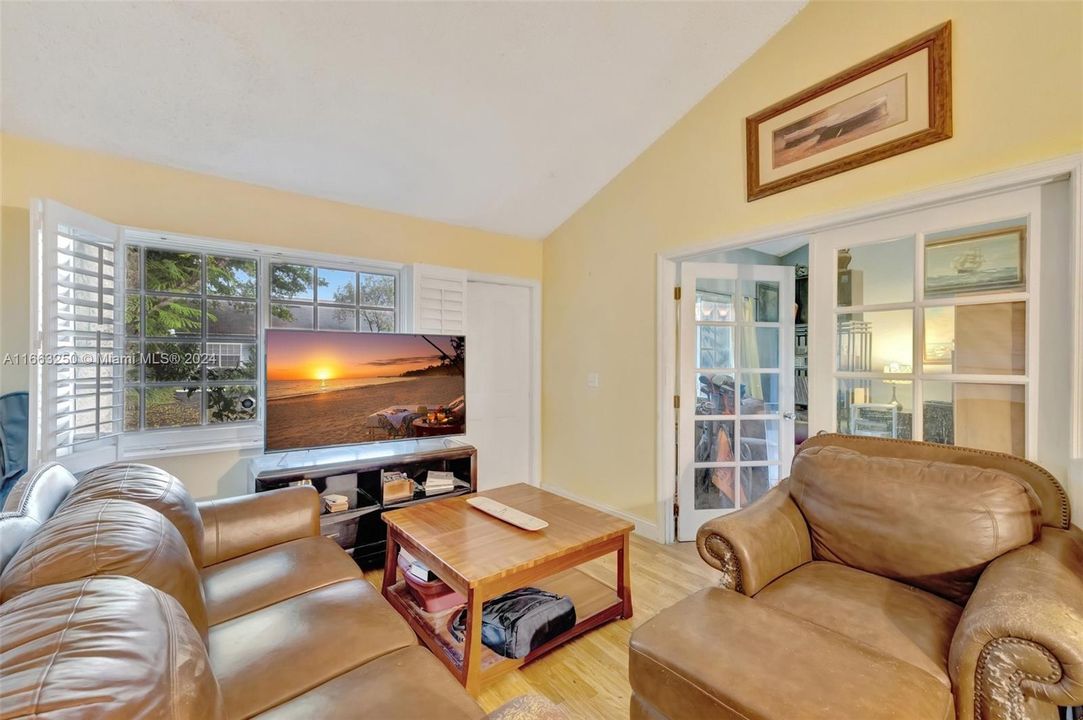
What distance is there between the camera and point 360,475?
2.60 meters

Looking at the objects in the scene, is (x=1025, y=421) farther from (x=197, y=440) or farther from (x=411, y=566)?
(x=197, y=440)

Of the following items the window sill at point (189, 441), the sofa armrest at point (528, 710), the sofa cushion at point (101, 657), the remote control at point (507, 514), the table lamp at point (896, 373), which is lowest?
the remote control at point (507, 514)

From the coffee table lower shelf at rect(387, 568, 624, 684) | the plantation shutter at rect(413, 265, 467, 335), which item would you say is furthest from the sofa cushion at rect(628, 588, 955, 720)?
the plantation shutter at rect(413, 265, 467, 335)

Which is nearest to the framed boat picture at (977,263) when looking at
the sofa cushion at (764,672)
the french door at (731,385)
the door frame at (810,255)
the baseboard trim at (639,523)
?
the door frame at (810,255)

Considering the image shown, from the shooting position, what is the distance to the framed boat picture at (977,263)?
168 cm

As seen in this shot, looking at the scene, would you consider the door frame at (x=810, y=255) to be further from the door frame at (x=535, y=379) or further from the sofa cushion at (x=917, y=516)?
the door frame at (x=535, y=379)

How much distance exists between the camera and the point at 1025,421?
166 cm

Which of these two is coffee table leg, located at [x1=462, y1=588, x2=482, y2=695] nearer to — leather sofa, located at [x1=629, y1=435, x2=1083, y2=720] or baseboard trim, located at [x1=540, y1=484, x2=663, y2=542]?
leather sofa, located at [x1=629, y1=435, x2=1083, y2=720]

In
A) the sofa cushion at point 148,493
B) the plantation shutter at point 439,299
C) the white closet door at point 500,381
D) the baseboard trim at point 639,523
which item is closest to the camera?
the sofa cushion at point 148,493

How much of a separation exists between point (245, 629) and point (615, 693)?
1.26 metres

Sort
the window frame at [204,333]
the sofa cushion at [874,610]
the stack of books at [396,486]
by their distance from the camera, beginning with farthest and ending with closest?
the stack of books at [396,486]
the window frame at [204,333]
the sofa cushion at [874,610]

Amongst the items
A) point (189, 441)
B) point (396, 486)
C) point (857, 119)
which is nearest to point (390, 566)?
point (396, 486)

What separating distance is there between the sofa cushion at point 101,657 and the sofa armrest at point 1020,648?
5.29 feet

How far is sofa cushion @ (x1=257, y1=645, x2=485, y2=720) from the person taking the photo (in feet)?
3.05
